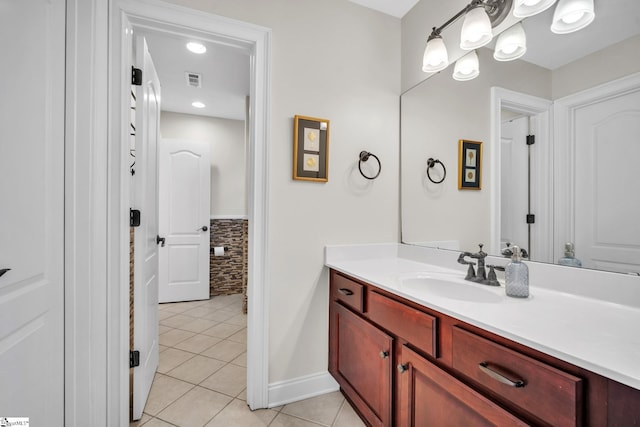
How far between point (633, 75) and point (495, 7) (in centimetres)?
75

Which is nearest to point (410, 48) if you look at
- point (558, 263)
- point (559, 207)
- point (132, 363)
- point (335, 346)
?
point (559, 207)

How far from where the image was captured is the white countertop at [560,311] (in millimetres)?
639

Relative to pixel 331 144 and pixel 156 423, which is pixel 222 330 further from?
pixel 331 144

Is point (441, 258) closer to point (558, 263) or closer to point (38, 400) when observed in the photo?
point (558, 263)

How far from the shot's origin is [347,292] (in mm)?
1590

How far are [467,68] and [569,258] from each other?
108 centimetres

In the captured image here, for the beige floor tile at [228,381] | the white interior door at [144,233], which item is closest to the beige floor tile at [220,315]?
the beige floor tile at [228,381]

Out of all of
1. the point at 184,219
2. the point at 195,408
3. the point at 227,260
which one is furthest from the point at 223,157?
the point at 195,408

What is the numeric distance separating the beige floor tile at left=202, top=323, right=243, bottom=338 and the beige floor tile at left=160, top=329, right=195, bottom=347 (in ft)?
0.52

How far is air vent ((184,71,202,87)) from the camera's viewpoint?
9.40ft

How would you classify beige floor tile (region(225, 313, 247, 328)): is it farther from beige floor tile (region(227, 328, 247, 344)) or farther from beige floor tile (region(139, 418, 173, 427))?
beige floor tile (region(139, 418, 173, 427))

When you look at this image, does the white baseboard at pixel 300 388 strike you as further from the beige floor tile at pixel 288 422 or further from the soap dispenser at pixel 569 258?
the soap dispenser at pixel 569 258

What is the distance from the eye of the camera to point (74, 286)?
1.25m

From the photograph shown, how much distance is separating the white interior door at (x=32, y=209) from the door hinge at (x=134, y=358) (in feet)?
1.18
